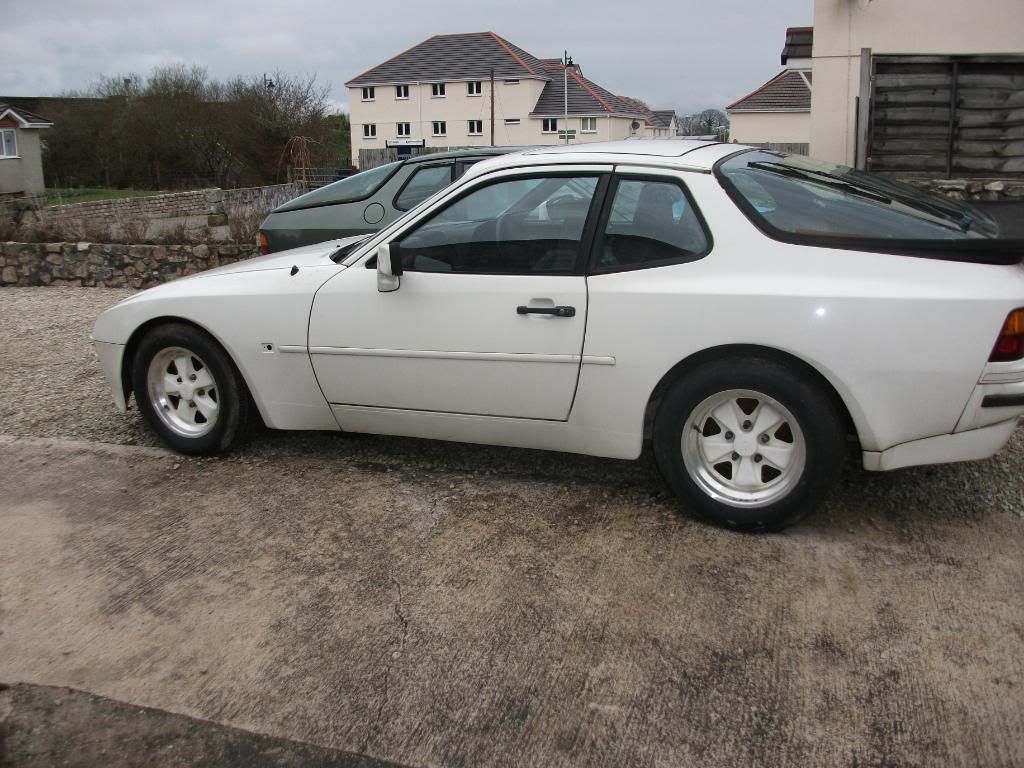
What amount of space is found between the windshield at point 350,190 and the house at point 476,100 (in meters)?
58.7

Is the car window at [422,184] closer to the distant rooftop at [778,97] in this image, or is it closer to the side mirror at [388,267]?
the side mirror at [388,267]

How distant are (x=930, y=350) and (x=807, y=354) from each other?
1.46ft

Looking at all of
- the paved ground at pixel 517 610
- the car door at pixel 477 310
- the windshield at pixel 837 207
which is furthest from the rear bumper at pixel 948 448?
the car door at pixel 477 310

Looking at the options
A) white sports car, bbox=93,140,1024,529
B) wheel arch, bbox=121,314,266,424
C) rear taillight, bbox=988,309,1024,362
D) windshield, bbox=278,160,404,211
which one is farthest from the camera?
windshield, bbox=278,160,404,211

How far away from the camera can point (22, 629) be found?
141 inches

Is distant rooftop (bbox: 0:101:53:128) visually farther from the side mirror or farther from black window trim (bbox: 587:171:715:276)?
black window trim (bbox: 587:171:715:276)

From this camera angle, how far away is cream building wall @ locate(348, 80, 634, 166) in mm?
66938

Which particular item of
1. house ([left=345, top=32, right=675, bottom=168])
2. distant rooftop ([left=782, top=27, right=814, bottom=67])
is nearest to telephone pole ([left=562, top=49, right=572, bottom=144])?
house ([left=345, top=32, right=675, bottom=168])

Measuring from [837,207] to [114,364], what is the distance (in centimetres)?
376

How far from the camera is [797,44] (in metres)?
14.9

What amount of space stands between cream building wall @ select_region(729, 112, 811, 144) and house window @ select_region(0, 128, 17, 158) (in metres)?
32.6

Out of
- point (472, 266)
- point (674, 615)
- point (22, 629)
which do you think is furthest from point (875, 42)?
point (22, 629)

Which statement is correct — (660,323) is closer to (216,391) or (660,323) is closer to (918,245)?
(918,245)

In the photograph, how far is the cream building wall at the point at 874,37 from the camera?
11.0 metres
